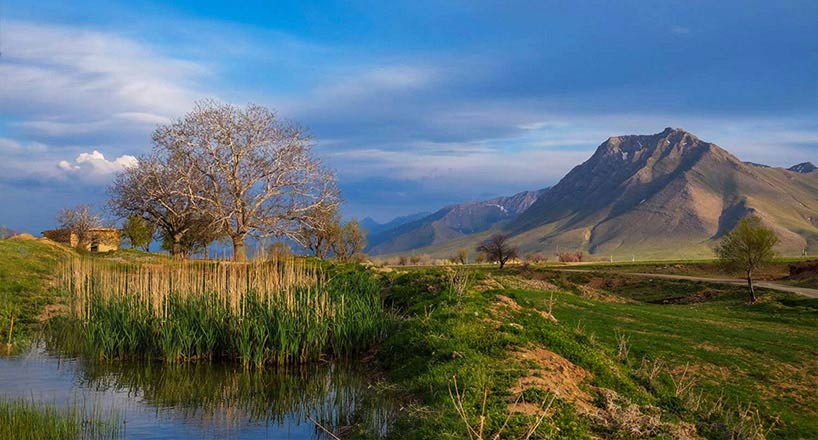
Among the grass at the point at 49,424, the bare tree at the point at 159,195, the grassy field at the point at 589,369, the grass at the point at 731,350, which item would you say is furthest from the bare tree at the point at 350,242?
the grass at the point at 49,424

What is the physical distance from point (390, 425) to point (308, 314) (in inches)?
240

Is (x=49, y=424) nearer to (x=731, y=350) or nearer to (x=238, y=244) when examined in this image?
(x=731, y=350)

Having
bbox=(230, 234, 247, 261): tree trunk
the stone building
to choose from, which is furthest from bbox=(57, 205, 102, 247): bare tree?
bbox=(230, 234, 247, 261): tree trunk

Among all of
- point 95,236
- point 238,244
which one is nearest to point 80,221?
point 95,236

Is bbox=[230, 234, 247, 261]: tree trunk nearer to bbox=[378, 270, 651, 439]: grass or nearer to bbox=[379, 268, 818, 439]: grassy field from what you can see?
bbox=[379, 268, 818, 439]: grassy field

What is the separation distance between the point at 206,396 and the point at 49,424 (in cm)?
342

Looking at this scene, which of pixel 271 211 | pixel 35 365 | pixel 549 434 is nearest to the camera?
pixel 549 434

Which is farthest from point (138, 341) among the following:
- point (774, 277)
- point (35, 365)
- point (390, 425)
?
point (774, 277)

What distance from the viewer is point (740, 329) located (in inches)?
990

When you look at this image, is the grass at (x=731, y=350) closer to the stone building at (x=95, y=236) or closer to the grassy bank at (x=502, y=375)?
the grassy bank at (x=502, y=375)

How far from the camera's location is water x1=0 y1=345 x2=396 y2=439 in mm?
11219

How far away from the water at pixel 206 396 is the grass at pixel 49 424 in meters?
0.30

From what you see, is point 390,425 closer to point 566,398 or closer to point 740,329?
point 566,398

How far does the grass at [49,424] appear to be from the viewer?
32.1 ft
